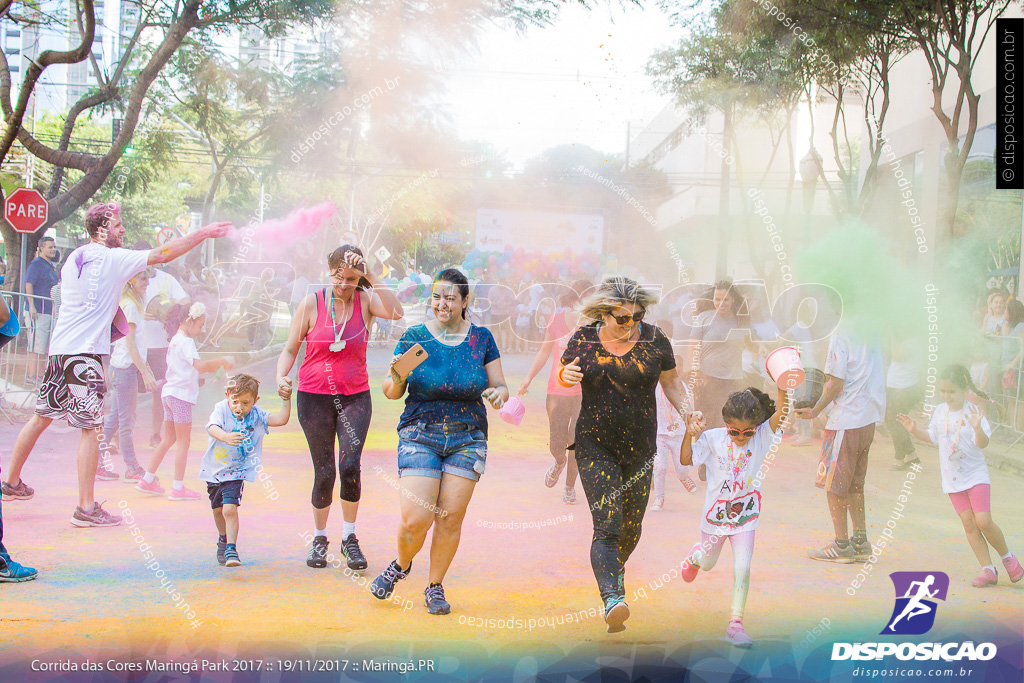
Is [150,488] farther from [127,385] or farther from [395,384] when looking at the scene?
[395,384]

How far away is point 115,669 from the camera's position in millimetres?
3234

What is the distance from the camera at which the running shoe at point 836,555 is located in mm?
4664

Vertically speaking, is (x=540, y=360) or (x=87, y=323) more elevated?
(x=87, y=323)

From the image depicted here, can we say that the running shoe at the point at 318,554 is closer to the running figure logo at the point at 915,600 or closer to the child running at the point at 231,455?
the child running at the point at 231,455

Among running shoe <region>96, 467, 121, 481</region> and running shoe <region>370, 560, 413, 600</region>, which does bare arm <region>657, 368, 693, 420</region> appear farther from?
running shoe <region>96, 467, 121, 481</region>

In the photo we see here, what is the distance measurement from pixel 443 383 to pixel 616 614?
4.10 feet

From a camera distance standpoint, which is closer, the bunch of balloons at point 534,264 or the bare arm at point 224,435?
the bare arm at point 224,435

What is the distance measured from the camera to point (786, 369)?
404 centimetres

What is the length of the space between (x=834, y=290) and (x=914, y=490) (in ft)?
7.48

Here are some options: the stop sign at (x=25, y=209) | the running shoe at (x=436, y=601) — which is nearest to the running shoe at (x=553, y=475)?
the running shoe at (x=436, y=601)

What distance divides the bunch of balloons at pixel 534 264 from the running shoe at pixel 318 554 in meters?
1.94

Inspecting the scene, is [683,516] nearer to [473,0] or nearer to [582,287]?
[582,287]

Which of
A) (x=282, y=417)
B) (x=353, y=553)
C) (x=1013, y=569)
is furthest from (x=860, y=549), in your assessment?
(x=282, y=417)

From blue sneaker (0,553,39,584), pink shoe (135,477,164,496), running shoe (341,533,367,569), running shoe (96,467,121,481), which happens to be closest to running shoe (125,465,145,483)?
running shoe (96,467,121,481)
